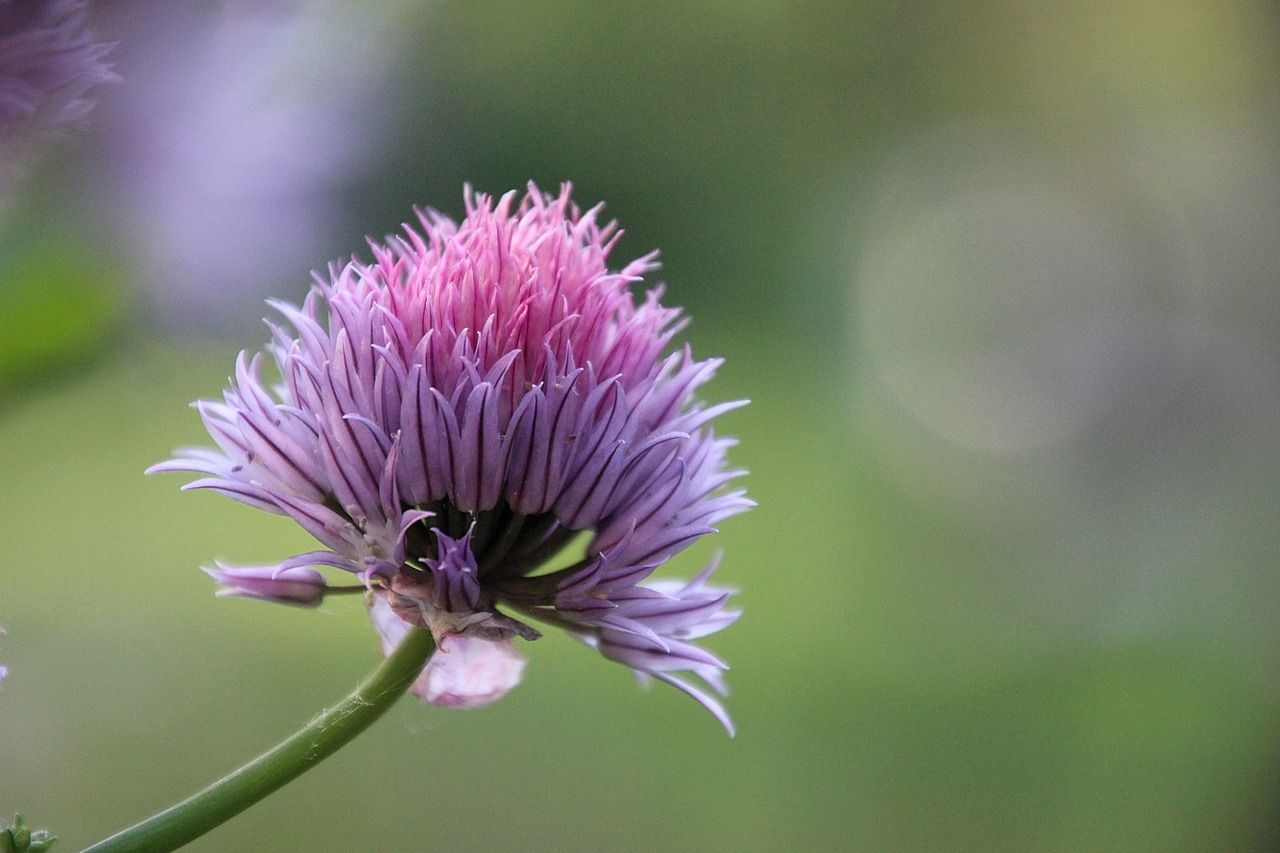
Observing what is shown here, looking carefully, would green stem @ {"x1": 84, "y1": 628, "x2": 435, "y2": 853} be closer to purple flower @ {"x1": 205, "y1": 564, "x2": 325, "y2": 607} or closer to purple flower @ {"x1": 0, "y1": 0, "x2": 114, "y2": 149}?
purple flower @ {"x1": 205, "y1": 564, "x2": 325, "y2": 607}

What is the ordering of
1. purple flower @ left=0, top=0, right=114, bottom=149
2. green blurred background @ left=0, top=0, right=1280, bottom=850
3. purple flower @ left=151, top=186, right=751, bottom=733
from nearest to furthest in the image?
1. purple flower @ left=0, top=0, right=114, bottom=149
2. purple flower @ left=151, top=186, right=751, bottom=733
3. green blurred background @ left=0, top=0, right=1280, bottom=850

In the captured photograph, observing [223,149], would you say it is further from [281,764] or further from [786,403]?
[786,403]

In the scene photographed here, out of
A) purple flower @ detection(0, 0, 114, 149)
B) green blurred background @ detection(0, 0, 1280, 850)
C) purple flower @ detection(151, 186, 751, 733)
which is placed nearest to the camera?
purple flower @ detection(0, 0, 114, 149)

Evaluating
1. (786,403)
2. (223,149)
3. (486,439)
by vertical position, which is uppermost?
(786,403)

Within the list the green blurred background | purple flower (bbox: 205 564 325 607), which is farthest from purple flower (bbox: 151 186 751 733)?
the green blurred background

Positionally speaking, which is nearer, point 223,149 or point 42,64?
point 42,64

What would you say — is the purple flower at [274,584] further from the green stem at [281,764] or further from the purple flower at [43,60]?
the purple flower at [43,60]

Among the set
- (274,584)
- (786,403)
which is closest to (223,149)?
(274,584)

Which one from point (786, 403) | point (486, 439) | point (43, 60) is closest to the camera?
point (43, 60)
